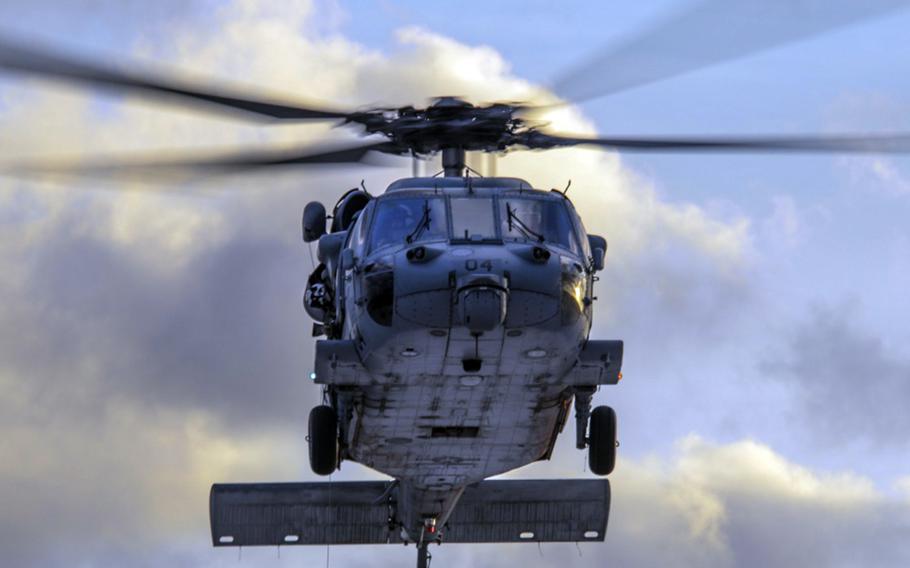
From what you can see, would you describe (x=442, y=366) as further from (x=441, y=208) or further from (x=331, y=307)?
(x=331, y=307)

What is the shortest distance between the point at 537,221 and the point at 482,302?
8.08 ft

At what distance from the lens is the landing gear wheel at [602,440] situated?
26.5 meters

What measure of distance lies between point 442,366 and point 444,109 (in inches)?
175

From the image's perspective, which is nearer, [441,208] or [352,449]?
[441,208]

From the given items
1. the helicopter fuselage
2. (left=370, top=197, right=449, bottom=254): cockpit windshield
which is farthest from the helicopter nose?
(left=370, top=197, right=449, bottom=254): cockpit windshield

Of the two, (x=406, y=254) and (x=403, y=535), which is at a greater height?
(x=406, y=254)

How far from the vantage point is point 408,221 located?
981 inches

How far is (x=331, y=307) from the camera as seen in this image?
27.6 metres

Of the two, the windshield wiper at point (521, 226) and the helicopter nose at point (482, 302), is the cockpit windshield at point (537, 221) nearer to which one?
the windshield wiper at point (521, 226)

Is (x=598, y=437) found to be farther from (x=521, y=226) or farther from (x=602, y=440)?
(x=521, y=226)

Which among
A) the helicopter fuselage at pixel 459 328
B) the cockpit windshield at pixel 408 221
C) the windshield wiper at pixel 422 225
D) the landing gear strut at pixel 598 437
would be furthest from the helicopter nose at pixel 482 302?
the landing gear strut at pixel 598 437

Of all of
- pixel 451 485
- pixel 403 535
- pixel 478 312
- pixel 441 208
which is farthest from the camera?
pixel 403 535

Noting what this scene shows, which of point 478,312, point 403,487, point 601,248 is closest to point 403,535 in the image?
point 403,487

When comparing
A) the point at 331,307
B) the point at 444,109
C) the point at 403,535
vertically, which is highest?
the point at 444,109
